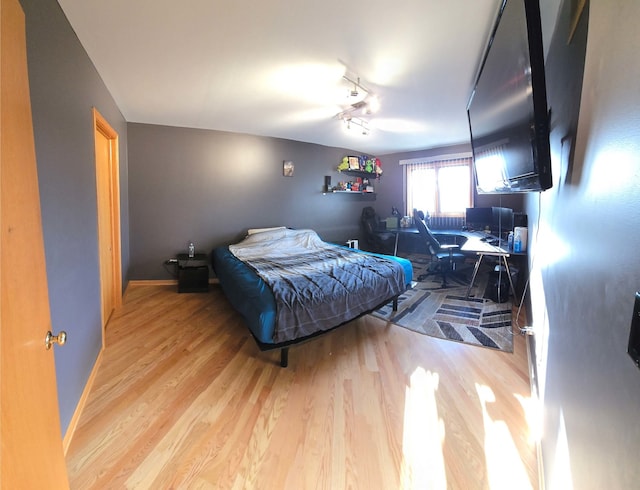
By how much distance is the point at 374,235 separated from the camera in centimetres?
558

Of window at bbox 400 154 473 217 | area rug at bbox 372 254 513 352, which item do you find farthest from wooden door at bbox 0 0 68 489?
window at bbox 400 154 473 217

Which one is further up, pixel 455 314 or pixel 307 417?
pixel 455 314

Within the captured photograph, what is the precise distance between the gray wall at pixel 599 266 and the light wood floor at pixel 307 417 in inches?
15.4

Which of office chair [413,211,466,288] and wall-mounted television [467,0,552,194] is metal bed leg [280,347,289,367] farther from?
office chair [413,211,466,288]

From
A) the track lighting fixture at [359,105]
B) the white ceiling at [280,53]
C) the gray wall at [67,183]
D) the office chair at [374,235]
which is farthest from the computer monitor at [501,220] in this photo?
the gray wall at [67,183]

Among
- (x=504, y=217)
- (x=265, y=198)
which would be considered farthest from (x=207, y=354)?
(x=504, y=217)

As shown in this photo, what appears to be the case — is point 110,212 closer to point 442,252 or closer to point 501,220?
point 442,252

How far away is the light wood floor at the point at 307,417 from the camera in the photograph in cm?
122

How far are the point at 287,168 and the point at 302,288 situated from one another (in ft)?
10.1

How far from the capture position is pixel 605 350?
0.61 meters

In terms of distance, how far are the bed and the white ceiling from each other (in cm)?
180

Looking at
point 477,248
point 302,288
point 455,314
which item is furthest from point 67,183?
point 477,248

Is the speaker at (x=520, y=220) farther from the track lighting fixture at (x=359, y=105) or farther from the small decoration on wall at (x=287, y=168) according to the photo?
the small decoration on wall at (x=287, y=168)

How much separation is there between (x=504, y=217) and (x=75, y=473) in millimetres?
4910
